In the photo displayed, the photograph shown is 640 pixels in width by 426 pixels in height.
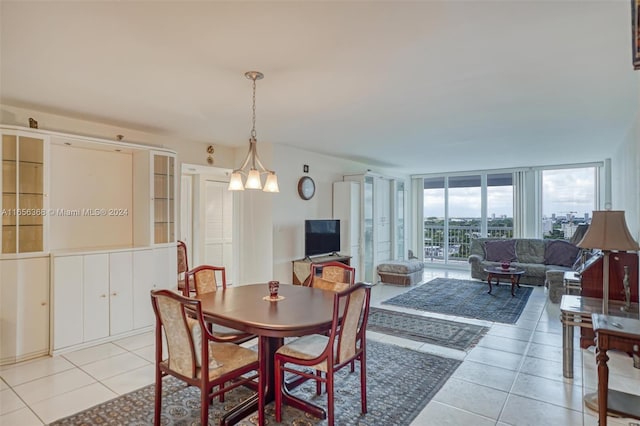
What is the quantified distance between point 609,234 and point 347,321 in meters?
2.34

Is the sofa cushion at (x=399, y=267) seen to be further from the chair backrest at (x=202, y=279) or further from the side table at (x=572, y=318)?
the chair backrest at (x=202, y=279)

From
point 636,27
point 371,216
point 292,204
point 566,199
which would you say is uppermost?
point 636,27

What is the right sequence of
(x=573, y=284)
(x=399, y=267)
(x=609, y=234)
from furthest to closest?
1. (x=399, y=267)
2. (x=573, y=284)
3. (x=609, y=234)

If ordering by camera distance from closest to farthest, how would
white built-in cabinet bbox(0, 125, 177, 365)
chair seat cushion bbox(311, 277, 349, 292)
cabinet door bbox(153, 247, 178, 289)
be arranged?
chair seat cushion bbox(311, 277, 349, 292), white built-in cabinet bbox(0, 125, 177, 365), cabinet door bbox(153, 247, 178, 289)

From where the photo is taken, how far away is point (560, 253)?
22.6 feet

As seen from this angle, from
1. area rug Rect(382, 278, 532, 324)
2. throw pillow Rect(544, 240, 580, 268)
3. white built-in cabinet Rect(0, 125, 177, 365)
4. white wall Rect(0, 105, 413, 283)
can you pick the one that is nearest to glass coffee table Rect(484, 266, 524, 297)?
area rug Rect(382, 278, 532, 324)

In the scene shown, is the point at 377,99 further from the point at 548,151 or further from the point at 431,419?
the point at 548,151

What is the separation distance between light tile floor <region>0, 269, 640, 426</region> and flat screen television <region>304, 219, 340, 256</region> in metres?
1.99

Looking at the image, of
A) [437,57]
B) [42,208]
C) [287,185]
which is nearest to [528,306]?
[287,185]

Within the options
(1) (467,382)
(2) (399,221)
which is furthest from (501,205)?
(1) (467,382)

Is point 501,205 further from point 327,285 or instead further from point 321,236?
point 327,285

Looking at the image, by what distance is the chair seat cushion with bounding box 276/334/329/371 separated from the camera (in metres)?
2.34

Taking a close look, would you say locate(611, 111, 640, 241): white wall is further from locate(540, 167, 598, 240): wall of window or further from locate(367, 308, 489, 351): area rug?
locate(540, 167, 598, 240): wall of window

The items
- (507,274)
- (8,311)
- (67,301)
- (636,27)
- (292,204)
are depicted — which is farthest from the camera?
(507,274)
